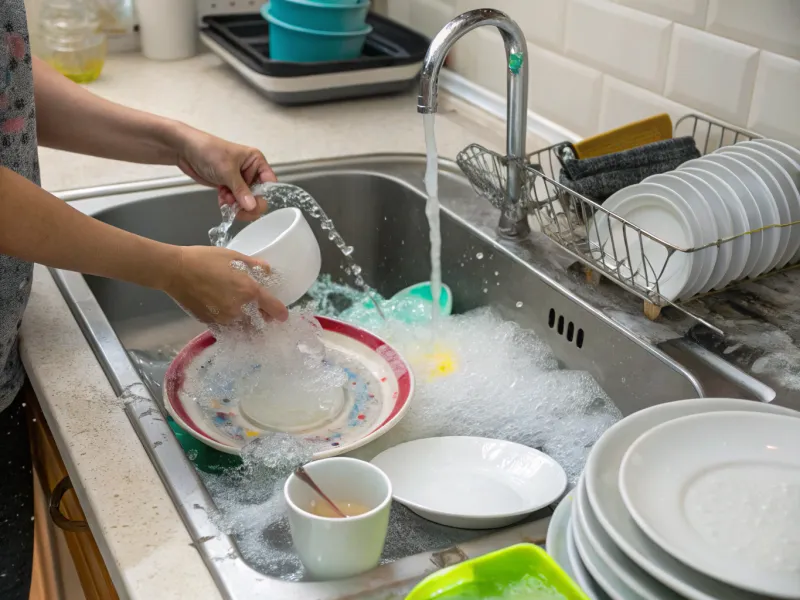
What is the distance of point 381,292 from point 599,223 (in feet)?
1.57

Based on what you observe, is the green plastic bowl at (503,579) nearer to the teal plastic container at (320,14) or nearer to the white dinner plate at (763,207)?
the white dinner plate at (763,207)

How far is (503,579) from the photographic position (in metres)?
0.60

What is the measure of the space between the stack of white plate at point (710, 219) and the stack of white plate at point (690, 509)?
267 millimetres

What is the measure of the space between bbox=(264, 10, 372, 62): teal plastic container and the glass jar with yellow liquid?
1.19ft

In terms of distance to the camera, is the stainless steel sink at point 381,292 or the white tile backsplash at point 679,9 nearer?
the stainless steel sink at point 381,292

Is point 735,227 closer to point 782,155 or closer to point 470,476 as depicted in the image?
point 782,155

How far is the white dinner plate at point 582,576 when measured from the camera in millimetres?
633

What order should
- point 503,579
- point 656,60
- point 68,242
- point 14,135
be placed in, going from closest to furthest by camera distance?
1. point 503,579
2. point 68,242
3. point 14,135
4. point 656,60

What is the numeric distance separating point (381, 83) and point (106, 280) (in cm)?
69

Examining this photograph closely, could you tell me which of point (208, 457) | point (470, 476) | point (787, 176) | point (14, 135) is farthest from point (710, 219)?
point (14, 135)

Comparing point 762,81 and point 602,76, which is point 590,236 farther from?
point 602,76

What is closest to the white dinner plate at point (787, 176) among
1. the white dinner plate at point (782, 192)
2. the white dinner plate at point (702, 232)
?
the white dinner plate at point (782, 192)

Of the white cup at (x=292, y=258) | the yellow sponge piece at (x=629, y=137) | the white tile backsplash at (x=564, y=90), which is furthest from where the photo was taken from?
the white tile backsplash at (x=564, y=90)

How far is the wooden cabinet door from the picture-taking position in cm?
85
